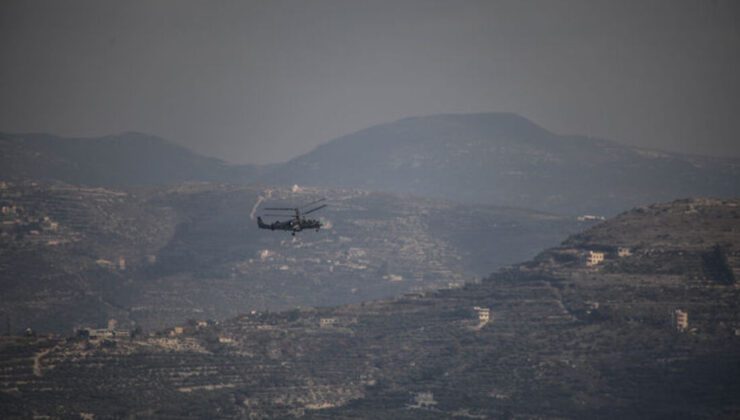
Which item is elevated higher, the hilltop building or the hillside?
the hilltop building

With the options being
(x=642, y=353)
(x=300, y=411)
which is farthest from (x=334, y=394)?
(x=642, y=353)

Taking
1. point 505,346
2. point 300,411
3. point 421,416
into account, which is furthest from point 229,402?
point 505,346

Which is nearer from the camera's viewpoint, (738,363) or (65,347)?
(738,363)

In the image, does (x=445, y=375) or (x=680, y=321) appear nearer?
(x=445, y=375)

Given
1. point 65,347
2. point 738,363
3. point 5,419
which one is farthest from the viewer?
point 65,347

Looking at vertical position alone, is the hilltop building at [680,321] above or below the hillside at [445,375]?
above

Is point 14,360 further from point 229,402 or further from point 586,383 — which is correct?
point 586,383

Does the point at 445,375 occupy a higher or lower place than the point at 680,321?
lower

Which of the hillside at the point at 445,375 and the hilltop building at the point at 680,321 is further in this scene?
the hilltop building at the point at 680,321

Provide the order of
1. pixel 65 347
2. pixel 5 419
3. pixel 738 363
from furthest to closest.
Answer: pixel 65 347 < pixel 738 363 < pixel 5 419

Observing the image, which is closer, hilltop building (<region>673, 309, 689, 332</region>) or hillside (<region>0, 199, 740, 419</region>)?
hillside (<region>0, 199, 740, 419</region>)
